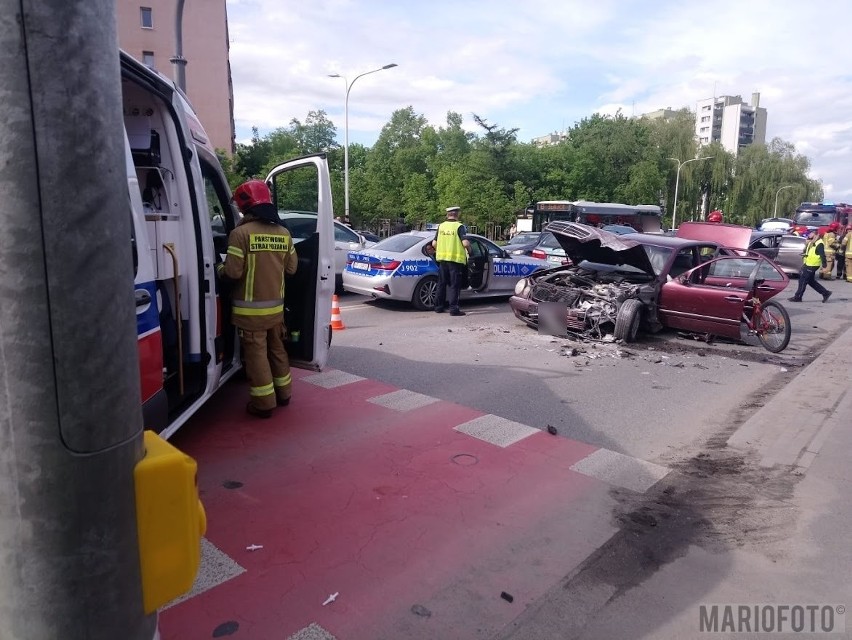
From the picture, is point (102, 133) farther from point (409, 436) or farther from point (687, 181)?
point (687, 181)

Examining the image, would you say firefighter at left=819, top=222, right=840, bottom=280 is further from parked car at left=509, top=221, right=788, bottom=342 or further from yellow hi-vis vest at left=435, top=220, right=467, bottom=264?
yellow hi-vis vest at left=435, top=220, right=467, bottom=264

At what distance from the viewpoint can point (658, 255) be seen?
9.49 meters

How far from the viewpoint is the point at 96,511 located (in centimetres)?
117

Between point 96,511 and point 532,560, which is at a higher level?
point 96,511

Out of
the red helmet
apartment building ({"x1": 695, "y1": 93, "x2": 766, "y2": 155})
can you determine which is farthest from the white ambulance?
apartment building ({"x1": 695, "y1": 93, "x2": 766, "y2": 155})

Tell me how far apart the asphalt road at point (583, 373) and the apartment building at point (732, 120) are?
148m

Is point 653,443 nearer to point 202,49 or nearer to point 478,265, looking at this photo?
point 478,265

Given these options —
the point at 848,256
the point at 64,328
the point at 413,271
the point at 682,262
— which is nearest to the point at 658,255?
the point at 682,262

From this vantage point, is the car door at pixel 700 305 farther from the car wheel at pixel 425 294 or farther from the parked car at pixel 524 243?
the parked car at pixel 524 243

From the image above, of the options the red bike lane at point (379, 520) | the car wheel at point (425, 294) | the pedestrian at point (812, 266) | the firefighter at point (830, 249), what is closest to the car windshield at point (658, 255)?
the car wheel at point (425, 294)

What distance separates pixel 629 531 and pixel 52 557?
10.8 feet

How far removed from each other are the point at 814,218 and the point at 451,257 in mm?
23794

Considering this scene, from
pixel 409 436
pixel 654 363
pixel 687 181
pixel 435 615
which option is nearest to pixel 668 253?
pixel 654 363

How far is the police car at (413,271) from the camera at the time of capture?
11047mm
